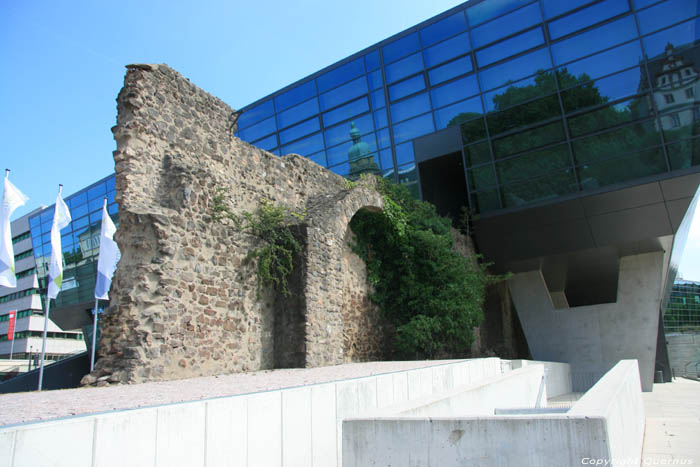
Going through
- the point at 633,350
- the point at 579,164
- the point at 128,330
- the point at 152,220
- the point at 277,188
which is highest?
the point at 579,164

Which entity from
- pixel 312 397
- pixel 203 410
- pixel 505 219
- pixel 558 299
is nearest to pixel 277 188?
pixel 312 397

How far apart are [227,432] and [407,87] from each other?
664 inches

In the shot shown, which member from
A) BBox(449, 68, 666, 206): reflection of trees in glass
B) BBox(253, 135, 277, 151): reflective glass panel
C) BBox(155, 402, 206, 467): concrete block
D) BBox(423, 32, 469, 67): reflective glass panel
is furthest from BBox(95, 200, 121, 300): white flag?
BBox(423, 32, 469, 67): reflective glass panel

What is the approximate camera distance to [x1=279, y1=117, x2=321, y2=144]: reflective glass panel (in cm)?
2066

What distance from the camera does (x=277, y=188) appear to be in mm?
10102

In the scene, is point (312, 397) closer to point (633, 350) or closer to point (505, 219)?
point (505, 219)

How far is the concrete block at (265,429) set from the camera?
350cm

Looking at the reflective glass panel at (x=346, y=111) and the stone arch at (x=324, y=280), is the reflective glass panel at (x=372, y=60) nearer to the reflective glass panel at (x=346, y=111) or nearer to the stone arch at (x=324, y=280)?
the reflective glass panel at (x=346, y=111)

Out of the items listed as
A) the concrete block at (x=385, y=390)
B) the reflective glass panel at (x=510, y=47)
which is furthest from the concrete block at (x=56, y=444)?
the reflective glass panel at (x=510, y=47)

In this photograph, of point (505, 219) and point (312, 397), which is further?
point (505, 219)

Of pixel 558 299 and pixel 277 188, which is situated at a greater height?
pixel 277 188

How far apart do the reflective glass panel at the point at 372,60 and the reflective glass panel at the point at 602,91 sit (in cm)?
719

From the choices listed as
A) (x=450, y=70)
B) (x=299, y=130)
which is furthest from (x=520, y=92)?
(x=299, y=130)

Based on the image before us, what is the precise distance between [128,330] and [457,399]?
4.39m
